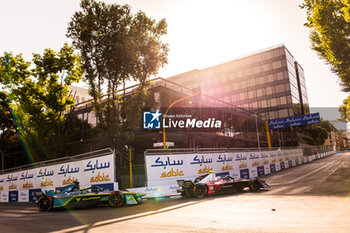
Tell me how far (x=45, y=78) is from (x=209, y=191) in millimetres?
18711

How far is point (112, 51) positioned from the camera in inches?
693

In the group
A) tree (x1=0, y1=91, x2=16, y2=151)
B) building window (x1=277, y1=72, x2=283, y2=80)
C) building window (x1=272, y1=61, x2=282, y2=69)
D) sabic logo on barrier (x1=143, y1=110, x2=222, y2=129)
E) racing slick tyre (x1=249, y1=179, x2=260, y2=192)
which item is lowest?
racing slick tyre (x1=249, y1=179, x2=260, y2=192)

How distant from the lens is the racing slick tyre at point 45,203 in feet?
34.5

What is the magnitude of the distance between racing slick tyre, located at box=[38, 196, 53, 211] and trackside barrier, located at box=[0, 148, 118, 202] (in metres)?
3.33

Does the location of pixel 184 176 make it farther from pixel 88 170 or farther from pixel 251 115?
pixel 251 115

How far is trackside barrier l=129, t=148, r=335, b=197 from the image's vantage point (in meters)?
14.2

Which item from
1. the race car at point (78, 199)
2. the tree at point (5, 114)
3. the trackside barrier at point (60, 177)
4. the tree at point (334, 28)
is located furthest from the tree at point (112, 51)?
the tree at point (5, 114)

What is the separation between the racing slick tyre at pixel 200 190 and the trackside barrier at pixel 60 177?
4482mm

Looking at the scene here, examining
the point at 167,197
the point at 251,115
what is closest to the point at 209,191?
the point at 167,197

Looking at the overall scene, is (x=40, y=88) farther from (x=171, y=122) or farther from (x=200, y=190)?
(x=200, y=190)

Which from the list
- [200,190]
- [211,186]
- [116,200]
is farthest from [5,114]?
[211,186]

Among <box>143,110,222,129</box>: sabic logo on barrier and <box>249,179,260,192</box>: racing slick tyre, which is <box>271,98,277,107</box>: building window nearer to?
<box>143,110,222,129</box>: sabic logo on barrier

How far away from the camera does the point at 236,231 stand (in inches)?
189

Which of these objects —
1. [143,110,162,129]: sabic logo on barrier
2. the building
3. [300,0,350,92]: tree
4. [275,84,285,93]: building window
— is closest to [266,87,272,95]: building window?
the building
